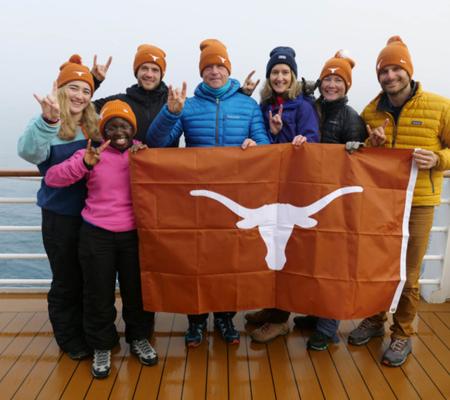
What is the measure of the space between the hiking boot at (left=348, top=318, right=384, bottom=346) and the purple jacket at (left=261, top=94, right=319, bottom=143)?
4.78 ft

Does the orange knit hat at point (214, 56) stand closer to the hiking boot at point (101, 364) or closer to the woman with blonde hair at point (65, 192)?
the woman with blonde hair at point (65, 192)

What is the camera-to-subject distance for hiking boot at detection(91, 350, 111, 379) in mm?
2586

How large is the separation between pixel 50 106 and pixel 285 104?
145 centimetres

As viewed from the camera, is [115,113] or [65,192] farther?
[65,192]

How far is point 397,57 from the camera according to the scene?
8.09 feet

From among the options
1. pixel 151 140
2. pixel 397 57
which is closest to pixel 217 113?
pixel 151 140

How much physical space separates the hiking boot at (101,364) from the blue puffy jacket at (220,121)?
141 centimetres

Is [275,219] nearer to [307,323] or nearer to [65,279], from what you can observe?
[307,323]

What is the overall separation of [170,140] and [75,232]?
857 millimetres

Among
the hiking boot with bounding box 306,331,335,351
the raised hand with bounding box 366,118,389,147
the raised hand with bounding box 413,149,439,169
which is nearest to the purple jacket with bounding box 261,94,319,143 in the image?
the raised hand with bounding box 366,118,389,147

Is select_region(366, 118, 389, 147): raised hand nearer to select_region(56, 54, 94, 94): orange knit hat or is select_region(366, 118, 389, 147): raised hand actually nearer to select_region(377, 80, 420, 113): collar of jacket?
select_region(377, 80, 420, 113): collar of jacket

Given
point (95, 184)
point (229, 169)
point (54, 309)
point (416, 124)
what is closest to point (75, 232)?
point (95, 184)

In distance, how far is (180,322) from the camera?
330 cm

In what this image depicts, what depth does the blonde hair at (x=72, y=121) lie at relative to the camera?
2430 mm
